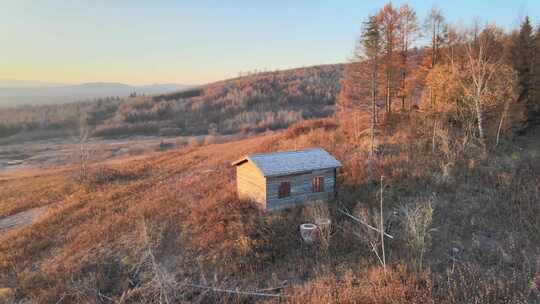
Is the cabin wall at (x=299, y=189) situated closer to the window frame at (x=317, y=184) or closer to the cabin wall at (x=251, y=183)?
the window frame at (x=317, y=184)

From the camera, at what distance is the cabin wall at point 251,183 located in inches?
539

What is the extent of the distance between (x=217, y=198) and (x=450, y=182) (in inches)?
459

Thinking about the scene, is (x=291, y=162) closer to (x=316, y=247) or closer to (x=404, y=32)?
(x=316, y=247)

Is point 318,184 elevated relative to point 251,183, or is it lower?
lower

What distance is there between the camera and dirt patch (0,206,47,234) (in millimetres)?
18353

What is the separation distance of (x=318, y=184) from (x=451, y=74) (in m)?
13.6

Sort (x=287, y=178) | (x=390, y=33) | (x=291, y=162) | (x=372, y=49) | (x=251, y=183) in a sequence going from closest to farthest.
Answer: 1. (x=287, y=178)
2. (x=291, y=162)
3. (x=251, y=183)
4. (x=372, y=49)
5. (x=390, y=33)

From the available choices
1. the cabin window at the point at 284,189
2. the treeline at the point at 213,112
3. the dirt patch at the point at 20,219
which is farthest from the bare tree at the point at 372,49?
the treeline at the point at 213,112

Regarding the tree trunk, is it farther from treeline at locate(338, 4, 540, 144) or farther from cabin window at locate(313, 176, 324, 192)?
cabin window at locate(313, 176, 324, 192)

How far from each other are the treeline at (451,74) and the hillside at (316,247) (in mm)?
2404

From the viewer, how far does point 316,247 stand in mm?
11508

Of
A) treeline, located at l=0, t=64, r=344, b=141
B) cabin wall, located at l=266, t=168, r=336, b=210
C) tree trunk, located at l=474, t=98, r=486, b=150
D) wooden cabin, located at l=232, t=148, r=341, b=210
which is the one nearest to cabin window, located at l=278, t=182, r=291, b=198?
wooden cabin, located at l=232, t=148, r=341, b=210

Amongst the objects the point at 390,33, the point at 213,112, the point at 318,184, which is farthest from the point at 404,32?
the point at 213,112

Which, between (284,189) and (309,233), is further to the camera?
(284,189)
